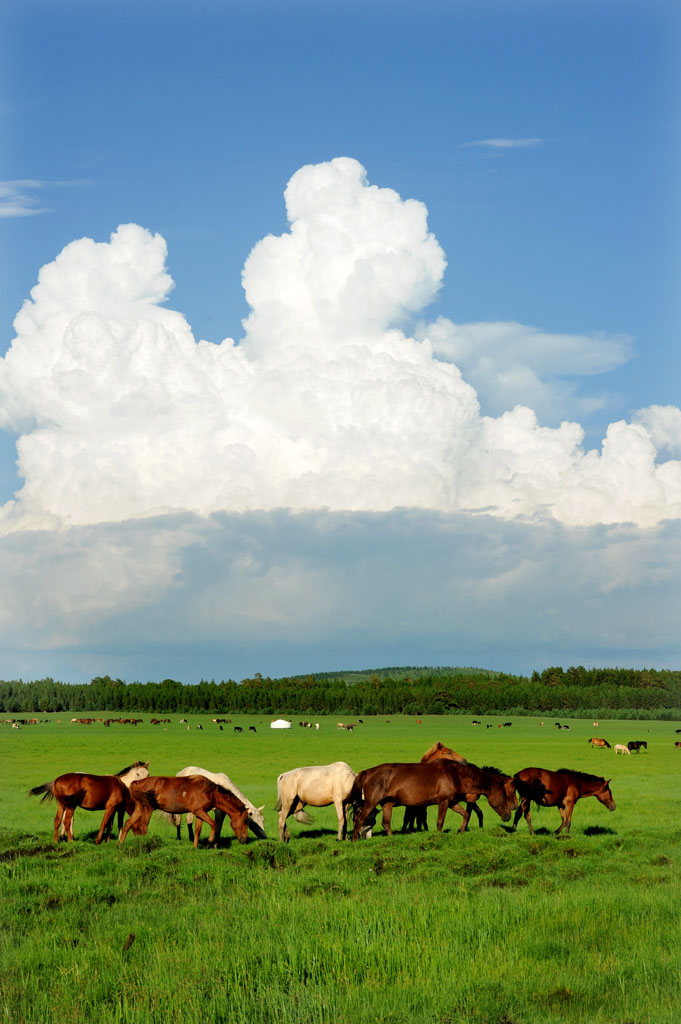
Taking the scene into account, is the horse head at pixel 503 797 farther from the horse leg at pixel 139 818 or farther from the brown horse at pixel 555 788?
the horse leg at pixel 139 818

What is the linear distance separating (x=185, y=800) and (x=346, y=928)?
8.30 meters

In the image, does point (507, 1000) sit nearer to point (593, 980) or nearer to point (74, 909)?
point (593, 980)

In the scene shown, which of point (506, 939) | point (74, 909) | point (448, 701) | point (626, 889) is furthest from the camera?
point (448, 701)

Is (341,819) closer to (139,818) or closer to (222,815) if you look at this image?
(222,815)

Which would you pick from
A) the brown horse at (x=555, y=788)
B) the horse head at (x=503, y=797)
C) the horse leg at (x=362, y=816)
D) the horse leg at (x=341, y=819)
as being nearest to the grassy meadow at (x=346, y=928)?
the horse leg at (x=341, y=819)

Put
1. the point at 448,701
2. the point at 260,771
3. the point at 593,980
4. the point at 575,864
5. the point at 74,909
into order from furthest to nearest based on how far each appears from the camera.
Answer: the point at 448,701 → the point at 260,771 → the point at 575,864 → the point at 74,909 → the point at 593,980

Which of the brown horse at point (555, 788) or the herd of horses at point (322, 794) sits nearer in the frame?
the herd of horses at point (322, 794)

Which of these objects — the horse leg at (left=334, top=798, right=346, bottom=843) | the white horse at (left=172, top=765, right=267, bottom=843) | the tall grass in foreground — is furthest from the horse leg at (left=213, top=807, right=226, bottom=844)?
the horse leg at (left=334, top=798, right=346, bottom=843)

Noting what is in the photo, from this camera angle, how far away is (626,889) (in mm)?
16344

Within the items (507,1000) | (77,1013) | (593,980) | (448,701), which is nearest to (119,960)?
(77,1013)

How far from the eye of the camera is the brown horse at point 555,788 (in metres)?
22.8

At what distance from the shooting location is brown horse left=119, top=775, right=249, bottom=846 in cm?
2083

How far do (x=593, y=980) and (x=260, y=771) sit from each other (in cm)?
3709

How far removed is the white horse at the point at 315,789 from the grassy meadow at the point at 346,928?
945 mm
